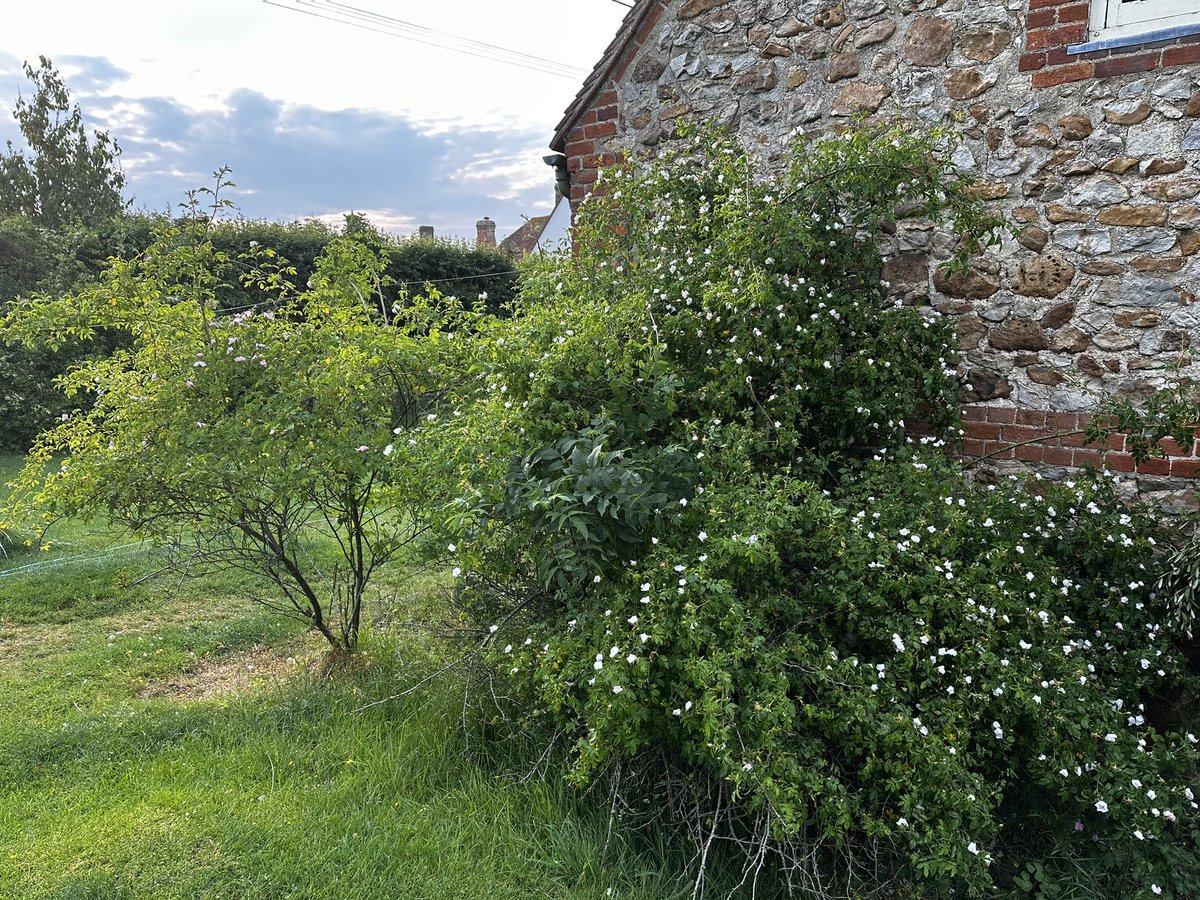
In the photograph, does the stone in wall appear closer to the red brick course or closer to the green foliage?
the red brick course

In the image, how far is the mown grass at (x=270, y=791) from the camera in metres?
2.64

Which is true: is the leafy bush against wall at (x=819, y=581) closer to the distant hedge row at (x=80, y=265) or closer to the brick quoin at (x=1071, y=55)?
the brick quoin at (x=1071, y=55)

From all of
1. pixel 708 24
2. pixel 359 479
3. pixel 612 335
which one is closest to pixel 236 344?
pixel 359 479

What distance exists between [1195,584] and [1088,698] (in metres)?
0.74

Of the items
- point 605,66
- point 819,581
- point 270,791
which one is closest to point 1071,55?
point 605,66

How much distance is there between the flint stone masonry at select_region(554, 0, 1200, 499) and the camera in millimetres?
3611

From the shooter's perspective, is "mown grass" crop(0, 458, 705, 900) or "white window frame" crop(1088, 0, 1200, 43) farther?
"white window frame" crop(1088, 0, 1200, 43)

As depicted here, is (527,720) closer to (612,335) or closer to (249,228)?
(612,335)

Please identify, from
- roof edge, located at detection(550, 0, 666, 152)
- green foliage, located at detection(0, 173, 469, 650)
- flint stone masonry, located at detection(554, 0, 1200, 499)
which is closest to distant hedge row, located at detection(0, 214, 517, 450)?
roof edge, located at detection(550, 0, 666, 152)

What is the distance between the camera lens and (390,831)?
2867 mm

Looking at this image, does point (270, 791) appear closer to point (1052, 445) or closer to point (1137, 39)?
point (1052, 445)

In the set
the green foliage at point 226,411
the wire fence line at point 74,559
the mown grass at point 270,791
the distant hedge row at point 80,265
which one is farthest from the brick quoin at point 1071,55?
the wire fence line at point 74,559

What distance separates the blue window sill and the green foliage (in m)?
3.48

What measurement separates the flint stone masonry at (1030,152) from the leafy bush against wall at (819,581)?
0.26 m
